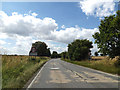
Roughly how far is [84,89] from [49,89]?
6.33 ft

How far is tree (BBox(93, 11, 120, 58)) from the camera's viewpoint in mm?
16359

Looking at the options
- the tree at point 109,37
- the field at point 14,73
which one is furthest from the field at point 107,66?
the field at point 14,73

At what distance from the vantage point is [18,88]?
6.54 m

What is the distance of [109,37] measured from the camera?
16703 mm

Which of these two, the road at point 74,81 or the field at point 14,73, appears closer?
the field at point 14,73

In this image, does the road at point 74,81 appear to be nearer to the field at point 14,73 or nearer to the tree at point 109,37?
the field at point 14,73

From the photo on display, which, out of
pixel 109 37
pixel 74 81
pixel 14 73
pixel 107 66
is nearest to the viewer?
pixel 74 81

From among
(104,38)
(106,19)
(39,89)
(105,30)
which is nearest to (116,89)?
(39,89)

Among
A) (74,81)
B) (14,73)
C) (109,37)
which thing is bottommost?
(74,81)

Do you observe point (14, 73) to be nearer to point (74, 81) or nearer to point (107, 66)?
point (74, 81)

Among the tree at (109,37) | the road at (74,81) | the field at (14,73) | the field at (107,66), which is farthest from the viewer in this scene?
the tree at (109,37)

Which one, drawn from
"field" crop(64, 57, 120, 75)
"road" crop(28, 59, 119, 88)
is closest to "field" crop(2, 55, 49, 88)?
"road" crop(28, 59, 119, 88)

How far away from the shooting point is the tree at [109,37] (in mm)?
16359

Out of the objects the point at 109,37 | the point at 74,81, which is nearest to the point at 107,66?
the point at 109,37
